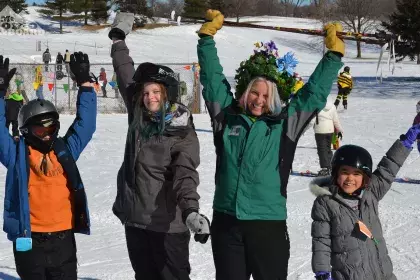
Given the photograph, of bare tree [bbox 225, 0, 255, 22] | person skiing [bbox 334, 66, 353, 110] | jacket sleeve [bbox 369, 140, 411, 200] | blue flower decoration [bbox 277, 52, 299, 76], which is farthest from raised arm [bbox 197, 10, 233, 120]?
bare tree [bbox 225, 0, 255, 22]

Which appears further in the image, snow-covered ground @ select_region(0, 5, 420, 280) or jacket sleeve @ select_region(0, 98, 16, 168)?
snow-covered ground @ select_region(0, 5, 420, 280)

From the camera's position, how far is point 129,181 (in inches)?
150

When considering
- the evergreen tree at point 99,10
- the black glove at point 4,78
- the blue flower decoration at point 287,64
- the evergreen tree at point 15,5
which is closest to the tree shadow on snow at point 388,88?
the blue flower decoration at point 287,64

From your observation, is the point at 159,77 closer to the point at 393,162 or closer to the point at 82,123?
the point at 82,123

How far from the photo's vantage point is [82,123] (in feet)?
14.1

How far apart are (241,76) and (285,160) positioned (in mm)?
652

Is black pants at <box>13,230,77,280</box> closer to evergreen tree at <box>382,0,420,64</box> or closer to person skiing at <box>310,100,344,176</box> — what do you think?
person skiing at <box>310,100,344,176</box>

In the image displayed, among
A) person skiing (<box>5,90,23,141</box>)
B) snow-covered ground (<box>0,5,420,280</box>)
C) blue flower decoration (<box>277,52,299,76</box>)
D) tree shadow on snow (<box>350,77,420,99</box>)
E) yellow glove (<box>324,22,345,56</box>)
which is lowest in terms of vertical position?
tree shadow on snow (<box>350,77,420,99</box>)

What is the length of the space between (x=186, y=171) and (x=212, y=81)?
0.63 m

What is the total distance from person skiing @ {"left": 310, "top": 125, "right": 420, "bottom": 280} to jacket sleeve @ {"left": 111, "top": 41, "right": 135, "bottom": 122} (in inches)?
49.5

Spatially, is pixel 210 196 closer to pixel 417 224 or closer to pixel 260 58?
pixel 417 224

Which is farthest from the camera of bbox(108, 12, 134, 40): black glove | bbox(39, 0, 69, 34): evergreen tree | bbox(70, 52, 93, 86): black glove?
bbox(39, 0, 69, 34): evergreen tree

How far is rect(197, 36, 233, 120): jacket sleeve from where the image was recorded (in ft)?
13.0

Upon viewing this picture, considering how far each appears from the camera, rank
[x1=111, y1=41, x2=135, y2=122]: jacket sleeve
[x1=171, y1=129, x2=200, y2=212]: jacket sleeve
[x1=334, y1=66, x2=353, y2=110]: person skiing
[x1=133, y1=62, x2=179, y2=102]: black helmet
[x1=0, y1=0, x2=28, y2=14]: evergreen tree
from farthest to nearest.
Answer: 1. [x1=0, y1=0, x2=28, y2=14]: evergreen tree
2. [x1=334, y1=66, x2=353, y2=110]: person skiing
3. [x1=111, y1=41, x2=135, y2=122]: jacket sleeve
4. [x1=133, y1=62, x2=179, y2=102]: black helmet
5. [x1=171, y1=129, x2=200, y2=212]: jacket sleeve
